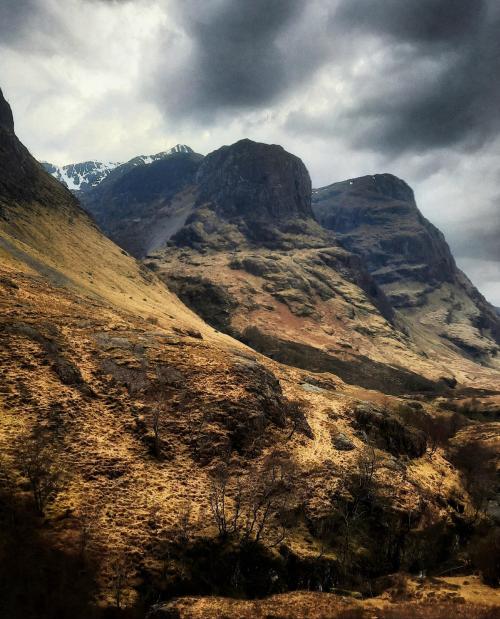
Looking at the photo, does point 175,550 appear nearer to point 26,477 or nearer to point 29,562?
point 29,562

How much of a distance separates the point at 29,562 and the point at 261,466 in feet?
59.0

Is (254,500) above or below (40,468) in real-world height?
below

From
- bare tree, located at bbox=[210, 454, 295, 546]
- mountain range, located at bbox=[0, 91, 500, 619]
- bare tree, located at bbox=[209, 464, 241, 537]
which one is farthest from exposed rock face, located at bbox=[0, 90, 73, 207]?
bare tree, located at bbox=[210, 454, 295, 546]

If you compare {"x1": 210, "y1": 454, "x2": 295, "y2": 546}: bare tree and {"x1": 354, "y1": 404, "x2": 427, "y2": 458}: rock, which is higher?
{"x1": 354, "y1": 404, "x2": 427, "y2": 458}: rock

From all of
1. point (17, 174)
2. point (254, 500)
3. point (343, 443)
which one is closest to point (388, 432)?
point (343, 443)

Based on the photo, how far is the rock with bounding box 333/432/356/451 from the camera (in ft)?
138

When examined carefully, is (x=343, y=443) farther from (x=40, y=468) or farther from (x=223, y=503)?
(x=40, y=468)

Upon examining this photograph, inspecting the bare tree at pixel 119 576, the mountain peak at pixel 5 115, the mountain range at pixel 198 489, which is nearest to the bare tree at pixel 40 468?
the mountain range at pixel 198 489

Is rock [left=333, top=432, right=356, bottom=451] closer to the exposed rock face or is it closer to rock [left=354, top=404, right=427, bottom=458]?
rock [left=354, top=404, right=427, bottom=458]

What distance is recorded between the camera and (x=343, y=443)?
1679 inches

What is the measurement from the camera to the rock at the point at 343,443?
42094mm

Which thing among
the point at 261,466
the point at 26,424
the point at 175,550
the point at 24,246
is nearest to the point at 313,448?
the point at 261,466

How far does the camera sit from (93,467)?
28688 mm

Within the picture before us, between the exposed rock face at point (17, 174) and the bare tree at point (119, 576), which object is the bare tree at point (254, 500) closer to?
the bare tree at point (119, 576)
